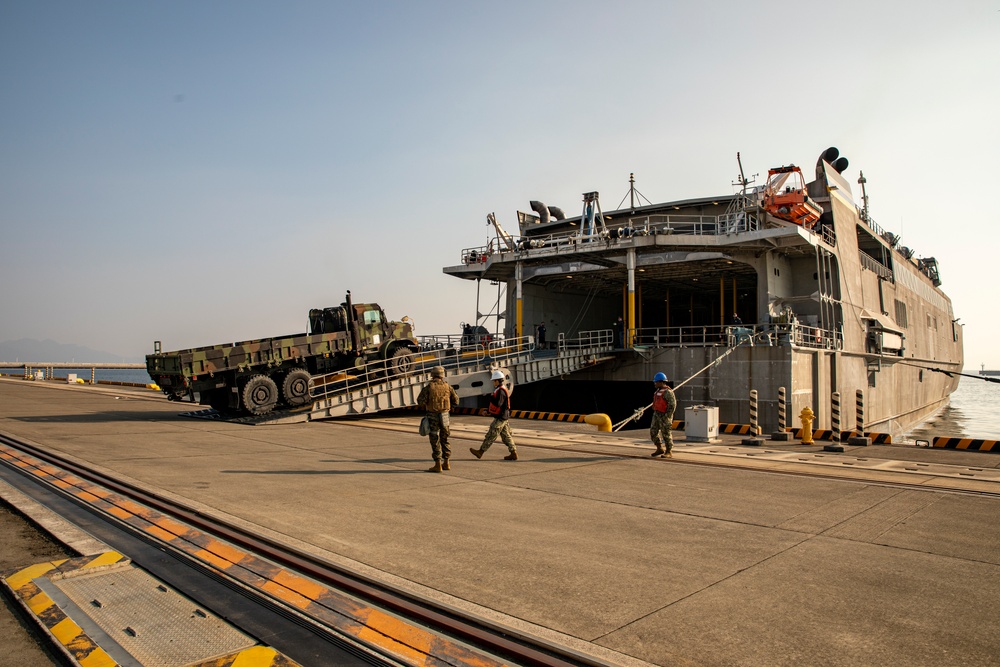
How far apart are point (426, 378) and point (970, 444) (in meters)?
14.8

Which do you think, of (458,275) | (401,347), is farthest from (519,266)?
(401,347)

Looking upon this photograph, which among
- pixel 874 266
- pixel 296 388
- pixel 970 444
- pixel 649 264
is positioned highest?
pixel 874 266

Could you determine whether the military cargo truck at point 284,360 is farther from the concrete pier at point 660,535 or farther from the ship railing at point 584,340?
the ship railing at point 584,340

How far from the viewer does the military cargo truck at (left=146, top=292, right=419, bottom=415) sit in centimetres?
1922

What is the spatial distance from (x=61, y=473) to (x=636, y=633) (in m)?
8.84

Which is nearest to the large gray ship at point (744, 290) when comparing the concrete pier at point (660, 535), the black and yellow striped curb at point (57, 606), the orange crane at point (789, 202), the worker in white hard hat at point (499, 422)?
the orange crane at point (789, 202)

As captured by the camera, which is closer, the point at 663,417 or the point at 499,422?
the point at 499,422

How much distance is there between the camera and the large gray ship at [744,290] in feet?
77.3

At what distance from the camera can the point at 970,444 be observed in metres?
13.9

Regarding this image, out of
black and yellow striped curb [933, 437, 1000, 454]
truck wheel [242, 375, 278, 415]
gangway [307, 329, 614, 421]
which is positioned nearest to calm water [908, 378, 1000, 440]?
gangway [307, 329, 614, 421]

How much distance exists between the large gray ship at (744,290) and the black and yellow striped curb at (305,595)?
19.6 m

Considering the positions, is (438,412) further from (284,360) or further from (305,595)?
(284,360)

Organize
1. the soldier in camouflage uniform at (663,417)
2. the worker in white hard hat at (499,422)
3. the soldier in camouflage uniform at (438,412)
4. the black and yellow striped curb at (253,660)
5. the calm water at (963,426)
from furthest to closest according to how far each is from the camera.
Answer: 1. the calm water at (963,426)
2. the soldier in camouflage uniform at (663,417)
3. the worker in white hard hat at (499,422)
4. the soldier in camouflage uniform at (438,412)
5. the black and yellow striped curb at (253,660)

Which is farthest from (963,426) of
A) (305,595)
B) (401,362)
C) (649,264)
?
(305,595)
